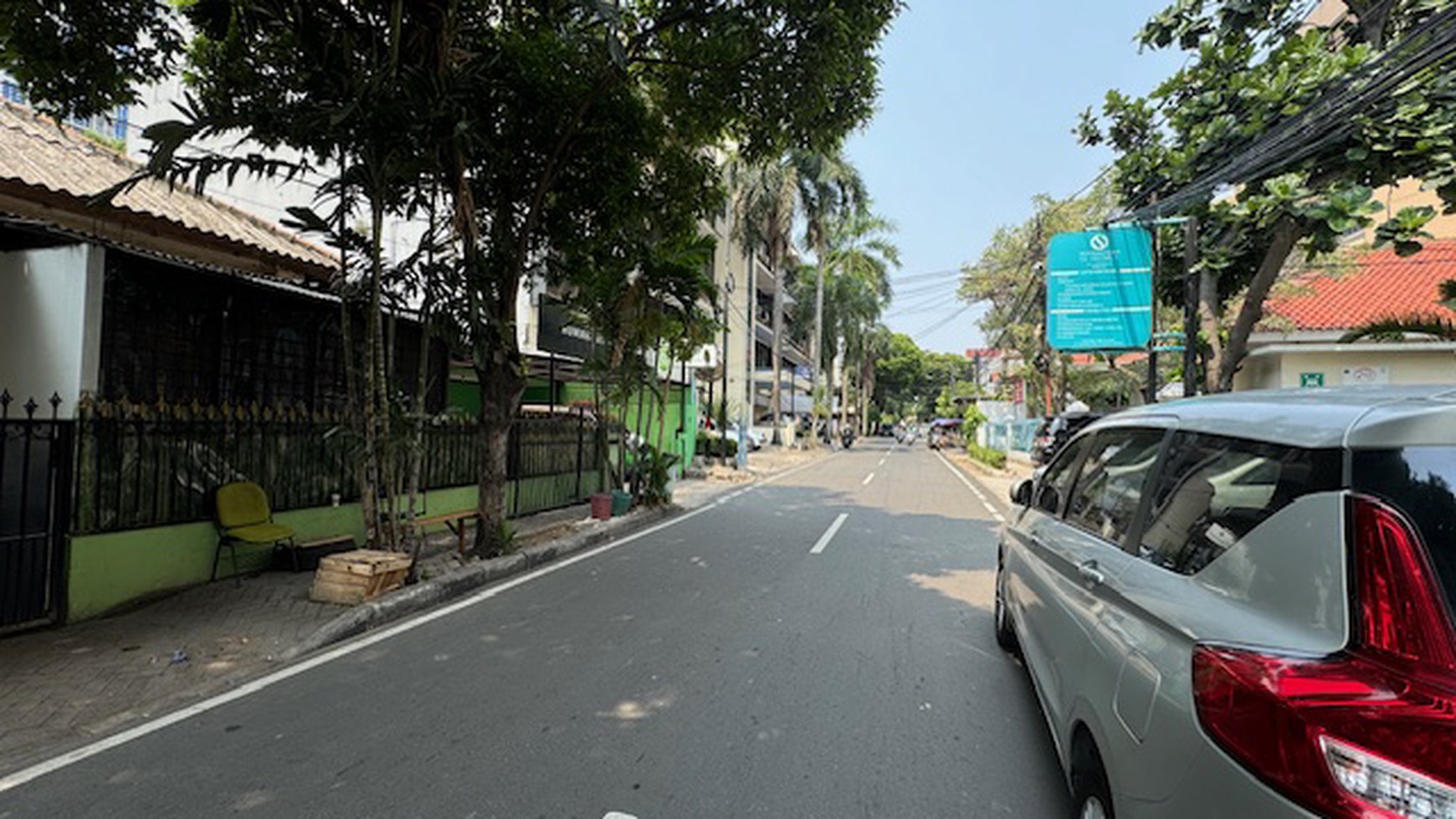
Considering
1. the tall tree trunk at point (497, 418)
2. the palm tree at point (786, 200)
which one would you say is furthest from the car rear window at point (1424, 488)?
the palm tree at point (786, 200)

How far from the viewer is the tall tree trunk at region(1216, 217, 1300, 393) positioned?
23.0 feet

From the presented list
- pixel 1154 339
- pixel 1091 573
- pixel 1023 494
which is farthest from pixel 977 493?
pixel 1091 573

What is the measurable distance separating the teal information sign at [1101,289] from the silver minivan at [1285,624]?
8817 millimetres

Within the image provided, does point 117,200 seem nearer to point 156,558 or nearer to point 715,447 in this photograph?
point 156,558

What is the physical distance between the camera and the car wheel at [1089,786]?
2260mm

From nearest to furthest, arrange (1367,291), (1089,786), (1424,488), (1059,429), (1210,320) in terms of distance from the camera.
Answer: (1424,488) < (1089,786) < (1210,320) < (1367,291) < (1059,429)

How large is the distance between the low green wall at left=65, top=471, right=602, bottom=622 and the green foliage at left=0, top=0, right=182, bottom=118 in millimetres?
3942

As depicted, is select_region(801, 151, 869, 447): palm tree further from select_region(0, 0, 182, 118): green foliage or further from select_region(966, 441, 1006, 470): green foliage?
select_region(0, 0, 182, 118): green foliage

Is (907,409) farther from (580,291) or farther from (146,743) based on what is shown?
(146,743)

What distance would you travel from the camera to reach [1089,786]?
8.00 ft

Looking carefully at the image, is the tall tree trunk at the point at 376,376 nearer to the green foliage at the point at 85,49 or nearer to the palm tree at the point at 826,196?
the green foliage at the point at 85,49

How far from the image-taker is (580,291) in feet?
35.7

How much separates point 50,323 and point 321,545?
3.01 metres

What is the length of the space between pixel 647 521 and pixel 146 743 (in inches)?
335
